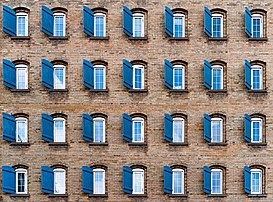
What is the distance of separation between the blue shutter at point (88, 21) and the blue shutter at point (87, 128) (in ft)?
14.4

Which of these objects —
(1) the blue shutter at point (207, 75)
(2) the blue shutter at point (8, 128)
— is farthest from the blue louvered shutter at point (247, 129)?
(2) the blue shutter at point (8, 128)

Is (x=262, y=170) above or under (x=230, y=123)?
under

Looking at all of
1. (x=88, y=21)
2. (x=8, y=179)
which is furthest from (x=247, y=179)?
(x=8, y=179)

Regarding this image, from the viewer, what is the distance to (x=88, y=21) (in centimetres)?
3209

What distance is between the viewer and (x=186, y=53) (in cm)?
3244

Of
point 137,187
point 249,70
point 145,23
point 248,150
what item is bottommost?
point 137,187

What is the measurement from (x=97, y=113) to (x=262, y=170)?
30.0 ft

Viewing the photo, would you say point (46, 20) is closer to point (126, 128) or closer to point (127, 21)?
point (127, 21)

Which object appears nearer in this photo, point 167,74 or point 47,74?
point 47,74

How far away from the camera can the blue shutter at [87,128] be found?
31.6 m

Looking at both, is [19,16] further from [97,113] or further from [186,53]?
[186,53]

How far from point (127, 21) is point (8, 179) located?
10183 millimetres

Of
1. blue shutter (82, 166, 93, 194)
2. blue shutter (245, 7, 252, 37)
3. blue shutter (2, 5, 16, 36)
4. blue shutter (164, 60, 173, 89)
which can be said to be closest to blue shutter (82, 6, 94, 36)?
blue shutter (2, 5, 16, 36)

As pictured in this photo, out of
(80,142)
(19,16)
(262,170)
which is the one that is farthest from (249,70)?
(19,16)
